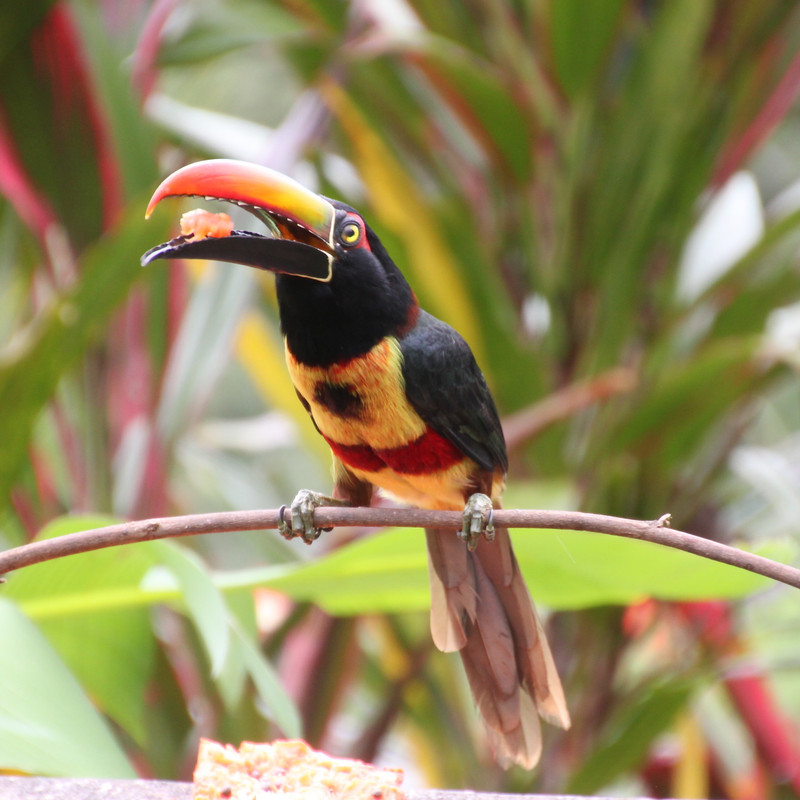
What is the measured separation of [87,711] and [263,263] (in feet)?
1.80

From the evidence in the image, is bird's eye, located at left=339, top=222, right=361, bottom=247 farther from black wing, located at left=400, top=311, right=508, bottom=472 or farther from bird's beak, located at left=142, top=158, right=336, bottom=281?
black wing, located at left=400, top=311, right=508, bottom=472

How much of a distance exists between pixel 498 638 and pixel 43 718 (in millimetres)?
572

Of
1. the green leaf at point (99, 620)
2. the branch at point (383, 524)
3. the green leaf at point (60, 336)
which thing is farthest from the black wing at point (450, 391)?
the green leaf at point (60, 336)

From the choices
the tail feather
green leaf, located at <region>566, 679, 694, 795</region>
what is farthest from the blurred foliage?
the tail feather

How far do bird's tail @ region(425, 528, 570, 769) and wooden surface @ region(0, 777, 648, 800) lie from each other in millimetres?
222

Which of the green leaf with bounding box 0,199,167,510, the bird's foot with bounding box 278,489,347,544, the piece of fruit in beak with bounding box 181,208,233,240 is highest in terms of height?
the green leaf with bounding box 0,199,167,510

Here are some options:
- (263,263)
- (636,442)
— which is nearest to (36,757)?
(263,263)

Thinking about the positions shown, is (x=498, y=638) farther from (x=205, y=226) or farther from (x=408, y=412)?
(x=205, y=226)

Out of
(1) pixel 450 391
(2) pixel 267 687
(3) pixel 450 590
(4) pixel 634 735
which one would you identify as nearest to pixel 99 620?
(2) pixel 267 687

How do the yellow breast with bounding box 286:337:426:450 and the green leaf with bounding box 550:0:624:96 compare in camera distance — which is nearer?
the yellow breast with bounding box 286:337:426:450

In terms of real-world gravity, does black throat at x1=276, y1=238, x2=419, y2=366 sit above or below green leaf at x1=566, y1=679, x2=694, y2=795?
above

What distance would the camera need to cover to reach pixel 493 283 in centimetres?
198

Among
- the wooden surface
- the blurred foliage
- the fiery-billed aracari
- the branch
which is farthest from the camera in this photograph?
the blurred foliage

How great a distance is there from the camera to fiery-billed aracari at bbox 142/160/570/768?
45.8 inches
